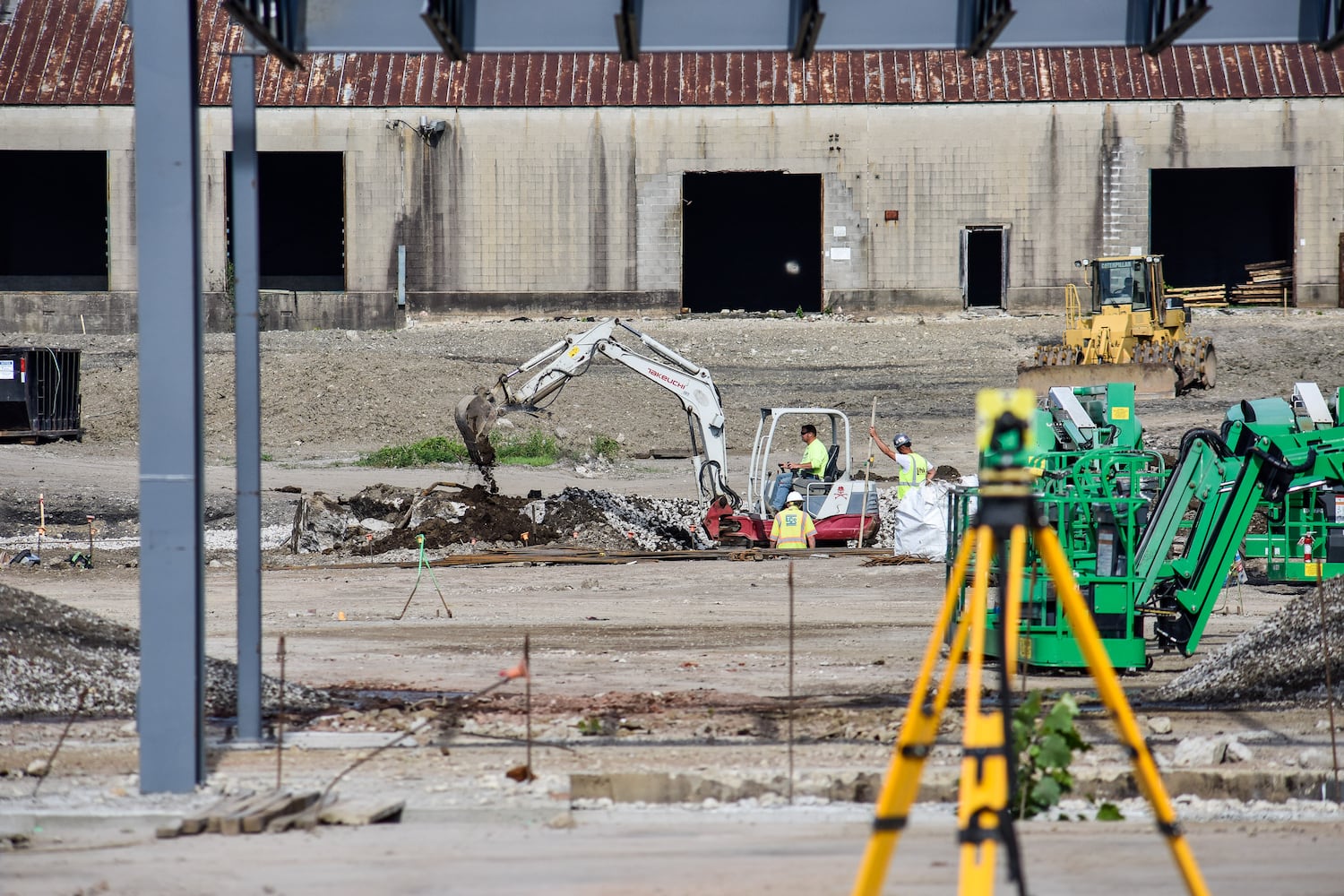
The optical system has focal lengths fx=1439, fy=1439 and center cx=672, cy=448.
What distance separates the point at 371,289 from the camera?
40156 millimetres

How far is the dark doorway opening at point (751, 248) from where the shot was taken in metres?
46.4

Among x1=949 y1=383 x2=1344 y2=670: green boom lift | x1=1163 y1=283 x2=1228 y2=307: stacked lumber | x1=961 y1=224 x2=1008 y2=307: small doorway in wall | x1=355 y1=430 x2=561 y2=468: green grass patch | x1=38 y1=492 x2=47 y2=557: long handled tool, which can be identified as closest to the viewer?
x1=949 y1=383 x2=1344 y2=670: green boom lift

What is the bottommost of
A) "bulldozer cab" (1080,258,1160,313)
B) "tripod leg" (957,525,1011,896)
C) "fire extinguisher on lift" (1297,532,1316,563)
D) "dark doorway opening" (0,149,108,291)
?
"fire extinguisher on lift" (1297,532,1316,563)

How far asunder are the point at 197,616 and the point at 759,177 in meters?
34.7

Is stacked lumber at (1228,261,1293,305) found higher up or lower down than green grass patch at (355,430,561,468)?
higher up

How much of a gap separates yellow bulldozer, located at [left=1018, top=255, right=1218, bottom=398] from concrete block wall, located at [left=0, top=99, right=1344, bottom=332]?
673cm

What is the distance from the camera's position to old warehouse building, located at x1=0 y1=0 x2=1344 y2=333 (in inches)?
1534

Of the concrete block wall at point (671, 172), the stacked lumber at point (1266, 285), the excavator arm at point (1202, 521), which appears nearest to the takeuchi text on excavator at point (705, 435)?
the excavator arm at point (1202, 521)

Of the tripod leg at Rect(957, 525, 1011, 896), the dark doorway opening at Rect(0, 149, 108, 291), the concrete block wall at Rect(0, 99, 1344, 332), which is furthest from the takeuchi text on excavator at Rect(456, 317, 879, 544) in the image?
the dark doorway opening at Rect(0, 149, 108, 291)

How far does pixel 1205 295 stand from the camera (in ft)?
142

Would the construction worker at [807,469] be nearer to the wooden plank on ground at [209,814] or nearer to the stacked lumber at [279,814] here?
the stacked lumber at [279,814]

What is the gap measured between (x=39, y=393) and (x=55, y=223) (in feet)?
58.9

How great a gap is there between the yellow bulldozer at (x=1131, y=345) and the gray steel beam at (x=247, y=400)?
2553 centimetres

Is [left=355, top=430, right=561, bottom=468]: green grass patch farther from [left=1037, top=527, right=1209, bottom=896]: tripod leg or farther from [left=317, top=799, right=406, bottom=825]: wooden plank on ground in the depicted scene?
[left=1037, top=527, right=1209, bottom=896]: tripod leg
